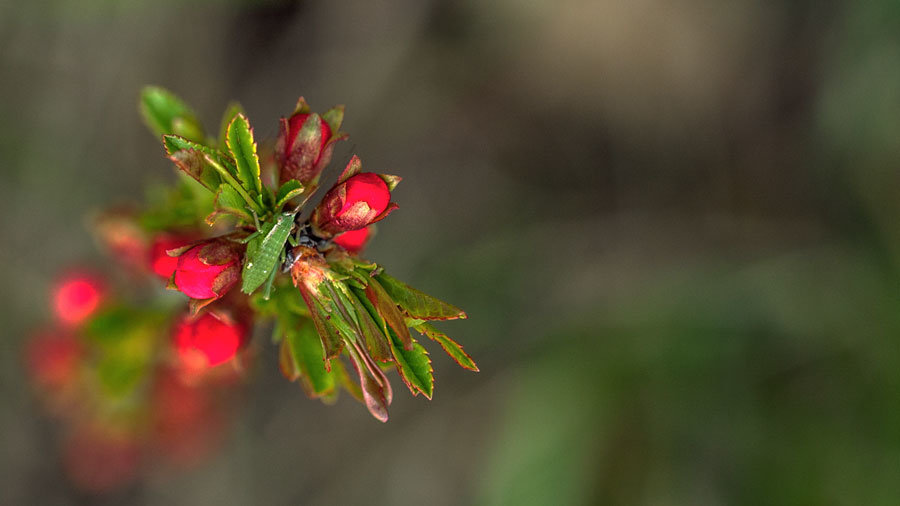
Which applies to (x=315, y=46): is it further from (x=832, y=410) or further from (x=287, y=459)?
(x=832, y=410)

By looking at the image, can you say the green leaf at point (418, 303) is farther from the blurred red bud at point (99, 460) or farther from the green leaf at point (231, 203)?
the blurred red bud at point (99, 460)

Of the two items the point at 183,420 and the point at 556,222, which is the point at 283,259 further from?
the point at 556,222

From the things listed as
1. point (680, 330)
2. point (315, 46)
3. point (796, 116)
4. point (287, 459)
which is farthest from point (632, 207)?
point (287, 459)

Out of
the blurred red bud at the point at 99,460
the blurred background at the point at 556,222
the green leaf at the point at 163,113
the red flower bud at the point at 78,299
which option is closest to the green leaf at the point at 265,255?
the green leaf at the point at 163,113

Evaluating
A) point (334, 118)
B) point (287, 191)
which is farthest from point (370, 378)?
point (334, 118)

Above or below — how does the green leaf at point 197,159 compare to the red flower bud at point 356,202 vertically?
below

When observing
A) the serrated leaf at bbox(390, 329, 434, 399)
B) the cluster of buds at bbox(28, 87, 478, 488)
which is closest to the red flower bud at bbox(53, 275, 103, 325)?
the cluster of buds at bbox(28, 87, 478, 488)
